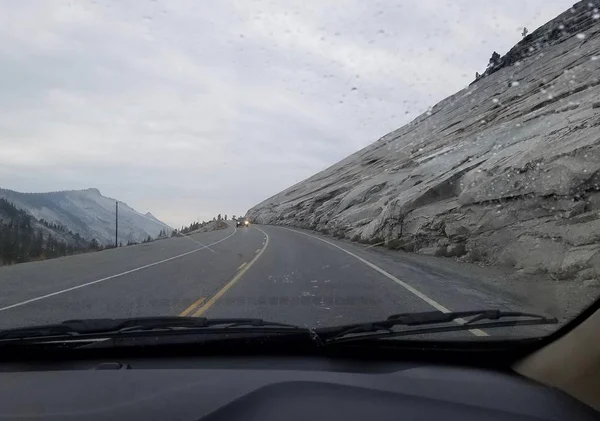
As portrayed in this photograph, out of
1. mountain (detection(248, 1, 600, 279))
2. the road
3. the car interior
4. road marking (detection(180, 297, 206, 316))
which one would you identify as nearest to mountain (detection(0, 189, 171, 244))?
mountain (detection(248, 1, 600, 279))

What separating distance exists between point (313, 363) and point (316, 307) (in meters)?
5.18

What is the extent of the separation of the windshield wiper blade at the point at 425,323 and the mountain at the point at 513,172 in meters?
7.27

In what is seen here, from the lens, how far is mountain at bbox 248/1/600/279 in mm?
14203

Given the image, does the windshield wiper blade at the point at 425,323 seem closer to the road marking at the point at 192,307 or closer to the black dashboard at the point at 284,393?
the black dashboard at the point at 284,393

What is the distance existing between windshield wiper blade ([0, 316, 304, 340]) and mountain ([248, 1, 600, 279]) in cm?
852

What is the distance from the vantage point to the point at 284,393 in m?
3.35

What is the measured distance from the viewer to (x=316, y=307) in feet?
30.1

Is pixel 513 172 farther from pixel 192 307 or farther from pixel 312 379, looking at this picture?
pixel 312 379

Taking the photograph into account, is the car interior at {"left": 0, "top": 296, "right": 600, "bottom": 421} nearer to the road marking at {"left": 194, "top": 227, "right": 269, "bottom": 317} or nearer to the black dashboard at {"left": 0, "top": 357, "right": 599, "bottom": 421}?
the black dashboard at {"left": 0, "top": 357, "right": 599, "bottom": 421}

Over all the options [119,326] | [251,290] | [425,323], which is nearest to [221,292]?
[251,290]

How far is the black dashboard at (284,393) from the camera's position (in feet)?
10.3

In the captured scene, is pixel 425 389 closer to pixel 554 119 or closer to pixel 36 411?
pixel 36 411

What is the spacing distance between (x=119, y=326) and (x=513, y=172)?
15426 mm

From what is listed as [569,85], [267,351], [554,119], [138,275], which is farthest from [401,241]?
[267,351]
